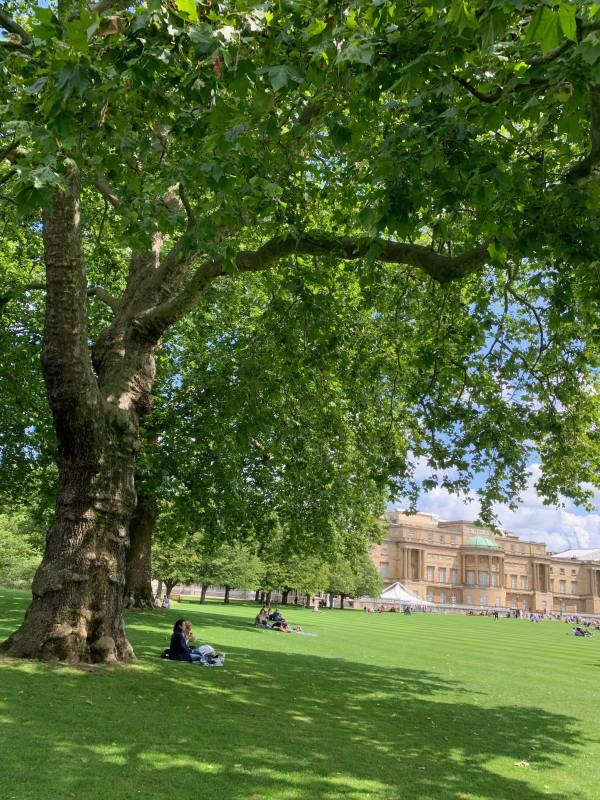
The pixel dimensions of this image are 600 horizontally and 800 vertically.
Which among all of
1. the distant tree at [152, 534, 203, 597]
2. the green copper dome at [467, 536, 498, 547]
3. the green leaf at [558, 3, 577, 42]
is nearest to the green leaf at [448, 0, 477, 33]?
the green leaf at [558, 3, 577, 42]

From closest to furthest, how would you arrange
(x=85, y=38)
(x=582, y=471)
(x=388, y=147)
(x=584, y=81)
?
(x=85, y=38)
(x=584, y=81)
(x=388, y=147)
(x=582, y=471)

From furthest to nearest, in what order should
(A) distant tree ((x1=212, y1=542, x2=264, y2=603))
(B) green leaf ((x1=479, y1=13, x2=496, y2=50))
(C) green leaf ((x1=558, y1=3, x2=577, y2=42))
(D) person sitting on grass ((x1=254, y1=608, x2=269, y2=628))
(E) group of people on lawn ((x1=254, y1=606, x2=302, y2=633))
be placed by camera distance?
1. (A) distant tree ((x1=212, y1=542, x2=264, y2=603))
2. (D) person sitting on grass ((x1=254, y1=608, x2=269, y2=628))
3. (E) group of people on lawn ((x1=254, y1=606, x2=302, y2=633))
4. (B) green leaf ((x1=479, y1=13, x2=496, y2=50))
5. (C) green leaf ((x1=558, y1=3, x2=577, y2=42))

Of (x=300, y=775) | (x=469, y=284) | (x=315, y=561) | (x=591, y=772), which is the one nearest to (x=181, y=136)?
(x=300, y=775)

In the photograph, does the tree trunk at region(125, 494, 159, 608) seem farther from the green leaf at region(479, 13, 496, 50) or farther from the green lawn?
the green leaf at region(479, 13, 496, 50)

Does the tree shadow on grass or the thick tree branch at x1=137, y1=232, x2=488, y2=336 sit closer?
the tree shadow on grass

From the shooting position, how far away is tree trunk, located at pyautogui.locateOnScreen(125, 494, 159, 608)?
23492 mm

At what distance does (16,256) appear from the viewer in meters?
19.0

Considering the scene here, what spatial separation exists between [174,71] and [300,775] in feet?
21.2

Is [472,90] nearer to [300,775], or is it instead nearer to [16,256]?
[300,775]

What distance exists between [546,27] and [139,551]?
23.2 m

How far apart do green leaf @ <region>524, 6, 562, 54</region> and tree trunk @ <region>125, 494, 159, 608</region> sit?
20.2m

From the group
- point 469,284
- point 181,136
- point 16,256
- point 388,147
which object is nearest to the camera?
point 388,147

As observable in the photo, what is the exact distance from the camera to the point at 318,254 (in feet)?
32.9

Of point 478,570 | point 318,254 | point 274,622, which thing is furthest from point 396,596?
point 318,254
